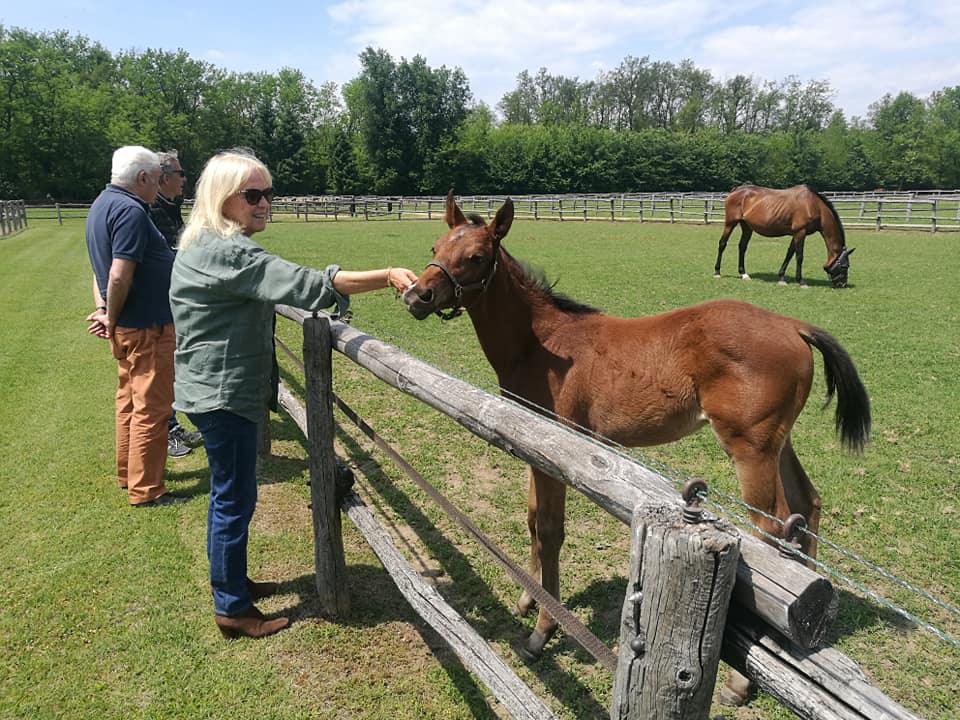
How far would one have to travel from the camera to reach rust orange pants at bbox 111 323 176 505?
4527 millimetres

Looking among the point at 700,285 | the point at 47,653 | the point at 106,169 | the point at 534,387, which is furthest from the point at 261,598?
the point at 106,169

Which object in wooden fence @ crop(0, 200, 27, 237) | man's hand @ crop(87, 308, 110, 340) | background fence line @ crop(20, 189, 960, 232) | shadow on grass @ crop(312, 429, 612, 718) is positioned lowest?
shadow on grass @ crop(312, 429, 612, 718)

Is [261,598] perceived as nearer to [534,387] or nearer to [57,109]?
[534,387]

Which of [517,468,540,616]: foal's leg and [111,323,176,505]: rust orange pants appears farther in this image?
[111,323,176,505]: rust orange pants

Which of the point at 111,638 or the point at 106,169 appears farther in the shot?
the point at 106,169

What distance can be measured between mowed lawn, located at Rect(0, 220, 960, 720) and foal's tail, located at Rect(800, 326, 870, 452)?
3.15 ft

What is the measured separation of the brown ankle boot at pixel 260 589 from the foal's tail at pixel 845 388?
345cm

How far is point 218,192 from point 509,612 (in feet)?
9.10

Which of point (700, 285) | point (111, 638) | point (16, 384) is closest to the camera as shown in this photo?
point (111, 638)

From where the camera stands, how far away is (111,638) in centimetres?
329

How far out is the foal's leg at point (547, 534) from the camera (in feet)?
10.7

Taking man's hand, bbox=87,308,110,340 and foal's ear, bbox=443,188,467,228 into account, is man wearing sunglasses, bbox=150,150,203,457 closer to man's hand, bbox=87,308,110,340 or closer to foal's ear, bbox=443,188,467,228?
man's hand, bbox=87,308,110,340

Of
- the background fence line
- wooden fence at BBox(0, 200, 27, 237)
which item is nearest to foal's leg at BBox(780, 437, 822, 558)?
the background fence line

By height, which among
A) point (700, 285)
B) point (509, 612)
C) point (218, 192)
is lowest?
point (509, 612)
